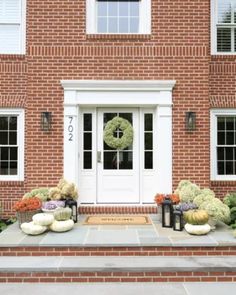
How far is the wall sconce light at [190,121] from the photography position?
7871 mm

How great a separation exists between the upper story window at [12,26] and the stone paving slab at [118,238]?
4267 millimetres

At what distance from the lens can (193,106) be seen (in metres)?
7.93

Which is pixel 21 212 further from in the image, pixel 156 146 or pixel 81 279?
pixel 156 146

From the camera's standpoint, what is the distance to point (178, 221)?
656 centimetres

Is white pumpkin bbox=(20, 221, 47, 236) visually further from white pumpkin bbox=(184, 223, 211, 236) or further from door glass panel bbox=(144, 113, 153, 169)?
door glass panel bbox=(144, 113, 153, 169)

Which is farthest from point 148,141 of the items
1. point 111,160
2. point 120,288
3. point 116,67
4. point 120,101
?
point 120,288

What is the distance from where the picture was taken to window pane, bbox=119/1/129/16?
8211mm

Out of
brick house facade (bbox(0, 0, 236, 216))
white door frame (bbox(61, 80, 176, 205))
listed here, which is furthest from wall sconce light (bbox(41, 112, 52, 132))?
white door frame (bbox(61, 80, 176, 205))

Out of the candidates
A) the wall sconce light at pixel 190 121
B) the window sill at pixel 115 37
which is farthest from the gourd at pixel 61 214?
the window sill at pixel 115 37

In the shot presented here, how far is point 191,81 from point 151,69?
3.03ft

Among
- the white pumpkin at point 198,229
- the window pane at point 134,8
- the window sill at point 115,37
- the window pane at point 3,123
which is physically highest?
the window pane at point 134,8

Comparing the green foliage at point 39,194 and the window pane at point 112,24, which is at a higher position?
the window pane at point 112,24

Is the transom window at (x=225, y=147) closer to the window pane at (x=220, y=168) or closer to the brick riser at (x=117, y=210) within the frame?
the window pane at (x=220, y=168)

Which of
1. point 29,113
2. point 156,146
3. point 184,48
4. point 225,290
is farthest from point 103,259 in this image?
point 184,48
